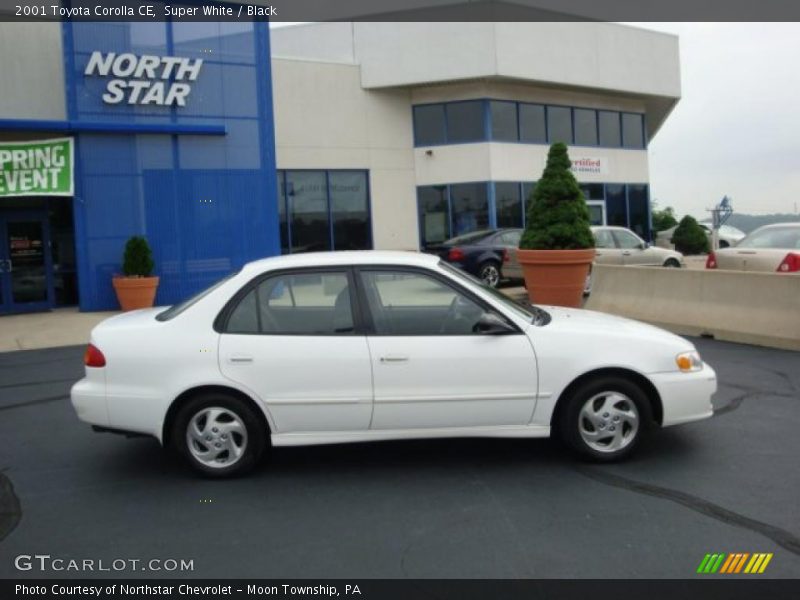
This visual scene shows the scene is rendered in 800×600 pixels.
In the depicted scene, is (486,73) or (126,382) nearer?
(126,382)

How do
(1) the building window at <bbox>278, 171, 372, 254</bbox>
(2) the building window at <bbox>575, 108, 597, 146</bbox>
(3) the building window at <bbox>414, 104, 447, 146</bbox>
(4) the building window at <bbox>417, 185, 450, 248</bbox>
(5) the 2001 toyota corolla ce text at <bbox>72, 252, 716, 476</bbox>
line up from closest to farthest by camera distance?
(5) the 2001 toyota corolla ce text at <bbox>72, 252, 716, 476</bbox> < (1) the building window at <bbox>278, 171, 372, 254</bbox> < (3) the building window at <bbox>414, 104, 447, 146</bbox> < (4) the building window at <bbox>417, 185, 450, 248</bbox> < (2) the building window at <bbox>575, 108, 597, 146</bbox>

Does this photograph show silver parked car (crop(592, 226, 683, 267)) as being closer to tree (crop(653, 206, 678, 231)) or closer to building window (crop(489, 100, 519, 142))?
building window (crop(489, 100, 519, 142))

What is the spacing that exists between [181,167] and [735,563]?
1438 centimetres

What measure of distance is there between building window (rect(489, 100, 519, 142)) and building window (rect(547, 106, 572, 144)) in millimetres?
1529

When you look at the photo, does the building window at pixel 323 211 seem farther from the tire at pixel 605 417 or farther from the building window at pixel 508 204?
the tire at pixel 605 417

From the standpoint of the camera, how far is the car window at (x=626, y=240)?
17078 mm

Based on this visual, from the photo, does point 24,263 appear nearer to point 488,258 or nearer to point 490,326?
point 488,258

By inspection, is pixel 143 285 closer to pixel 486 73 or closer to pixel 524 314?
pixel 524 314

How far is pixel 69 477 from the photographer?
→ 523cm

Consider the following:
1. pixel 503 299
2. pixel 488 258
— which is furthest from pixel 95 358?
pixel 488 258

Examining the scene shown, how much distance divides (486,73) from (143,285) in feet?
42.4

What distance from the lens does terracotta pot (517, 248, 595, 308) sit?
1198cm

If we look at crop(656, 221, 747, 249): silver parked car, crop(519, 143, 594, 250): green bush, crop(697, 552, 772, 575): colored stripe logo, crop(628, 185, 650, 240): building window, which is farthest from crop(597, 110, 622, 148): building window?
crop(697, 552, 772, 575): colored stripe logo
